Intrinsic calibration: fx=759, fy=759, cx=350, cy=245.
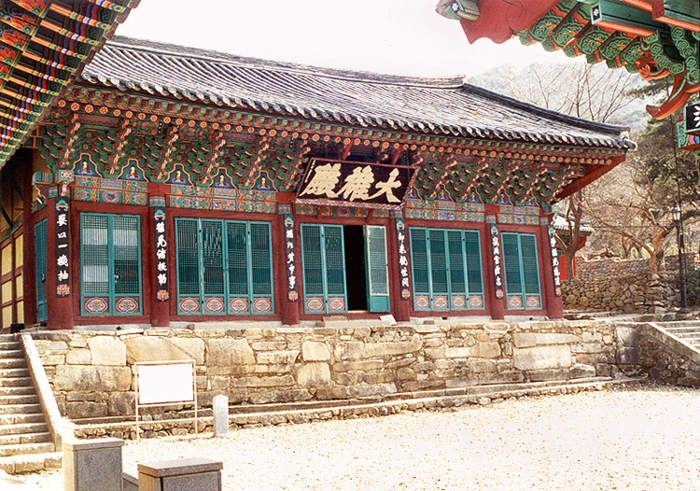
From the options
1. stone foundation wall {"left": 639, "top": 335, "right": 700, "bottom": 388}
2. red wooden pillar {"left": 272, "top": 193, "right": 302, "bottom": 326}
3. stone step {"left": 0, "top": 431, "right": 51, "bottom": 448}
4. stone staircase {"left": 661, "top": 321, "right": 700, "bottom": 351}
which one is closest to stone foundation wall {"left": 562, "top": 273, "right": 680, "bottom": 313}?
stone staircase {"left": 661, "top": 321, "right": 700, "bottom": 351}

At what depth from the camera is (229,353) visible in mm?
12250

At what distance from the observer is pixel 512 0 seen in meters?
4.39

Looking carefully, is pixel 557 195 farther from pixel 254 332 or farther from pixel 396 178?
pixel 254 332

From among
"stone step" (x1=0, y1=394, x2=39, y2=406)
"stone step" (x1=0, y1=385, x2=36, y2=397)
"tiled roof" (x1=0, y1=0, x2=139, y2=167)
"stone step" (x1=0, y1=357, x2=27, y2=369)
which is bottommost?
"stone step" (x1=0, y1=394, x2=39, y2=406)

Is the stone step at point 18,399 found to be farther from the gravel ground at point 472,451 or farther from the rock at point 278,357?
the rock at point 278,357

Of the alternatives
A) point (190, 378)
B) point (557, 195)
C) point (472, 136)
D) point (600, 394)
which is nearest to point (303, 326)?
point (190, 378)

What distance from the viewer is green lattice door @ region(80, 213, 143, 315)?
12.2m

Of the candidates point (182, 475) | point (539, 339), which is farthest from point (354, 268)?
point (182, 475)

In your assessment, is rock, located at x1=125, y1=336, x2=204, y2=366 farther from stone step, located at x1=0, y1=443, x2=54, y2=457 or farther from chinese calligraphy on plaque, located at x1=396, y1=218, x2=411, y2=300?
chinese calligraphy on plaque, located at x1=396, y1=218, x2=411, y2=300

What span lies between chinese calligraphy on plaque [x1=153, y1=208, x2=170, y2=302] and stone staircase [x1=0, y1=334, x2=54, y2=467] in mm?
2323

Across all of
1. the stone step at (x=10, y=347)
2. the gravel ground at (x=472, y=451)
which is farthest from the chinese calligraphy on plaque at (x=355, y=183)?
the stone step at (x=10, y=347)

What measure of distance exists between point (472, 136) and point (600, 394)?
5507 mm

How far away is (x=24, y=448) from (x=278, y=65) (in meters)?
11.5

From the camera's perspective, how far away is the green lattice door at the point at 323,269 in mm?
14102
